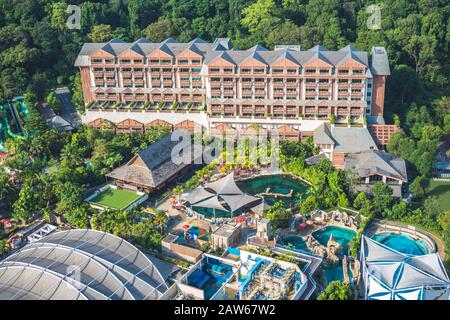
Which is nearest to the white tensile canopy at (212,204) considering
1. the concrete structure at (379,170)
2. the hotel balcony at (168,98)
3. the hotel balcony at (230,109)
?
the concrete structure at (379,170)

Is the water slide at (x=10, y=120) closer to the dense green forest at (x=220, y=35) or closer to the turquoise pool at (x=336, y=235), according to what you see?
the dense green forest at (x=220, y=35)

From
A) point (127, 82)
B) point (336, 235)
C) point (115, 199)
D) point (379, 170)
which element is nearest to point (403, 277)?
point (336, 235)

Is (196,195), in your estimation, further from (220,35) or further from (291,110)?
(220,35)

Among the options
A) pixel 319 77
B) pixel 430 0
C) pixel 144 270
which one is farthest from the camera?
pixel 430 0

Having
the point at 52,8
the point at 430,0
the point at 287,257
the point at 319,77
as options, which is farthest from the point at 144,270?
the point at 430,0

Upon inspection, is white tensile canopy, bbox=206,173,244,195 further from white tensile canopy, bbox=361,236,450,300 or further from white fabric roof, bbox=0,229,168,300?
white tensile canopy, bbox=361,236,450,300
